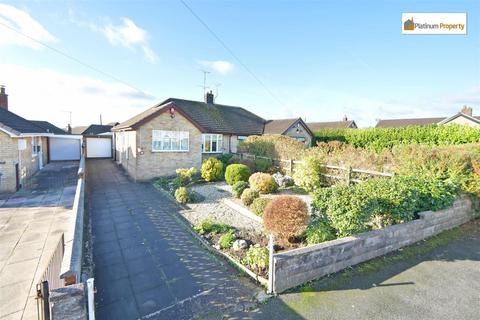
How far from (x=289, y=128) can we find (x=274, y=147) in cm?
1085

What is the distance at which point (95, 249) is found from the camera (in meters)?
5.86

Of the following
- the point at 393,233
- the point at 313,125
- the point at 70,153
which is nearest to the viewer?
the point at 393,233

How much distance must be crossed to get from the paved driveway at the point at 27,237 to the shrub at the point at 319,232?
507cm

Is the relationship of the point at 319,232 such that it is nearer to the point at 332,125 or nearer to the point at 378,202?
the point at 378,202

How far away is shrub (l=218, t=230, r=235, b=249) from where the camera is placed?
5.94 meters

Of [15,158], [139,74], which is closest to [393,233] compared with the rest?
[15,158]

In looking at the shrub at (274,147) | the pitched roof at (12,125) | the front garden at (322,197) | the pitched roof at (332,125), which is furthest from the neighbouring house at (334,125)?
the pitched roof at (12,125)

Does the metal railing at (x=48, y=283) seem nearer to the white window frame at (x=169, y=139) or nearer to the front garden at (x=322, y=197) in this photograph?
the front garden at (x=322, y=197)

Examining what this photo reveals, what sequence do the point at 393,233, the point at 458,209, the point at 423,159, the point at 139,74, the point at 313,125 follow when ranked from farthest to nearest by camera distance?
1. the point at 313,125
2. the point at 139,74
3. the point at 423,159
4. the point at 458,209
5. the point at 393,233

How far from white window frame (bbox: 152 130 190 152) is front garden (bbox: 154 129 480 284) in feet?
7.65

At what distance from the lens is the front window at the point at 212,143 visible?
18.0 m

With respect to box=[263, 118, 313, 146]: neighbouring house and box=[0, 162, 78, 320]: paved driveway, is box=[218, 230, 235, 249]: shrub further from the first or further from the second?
box=[263, 118, 313, 146]: neighbouring house

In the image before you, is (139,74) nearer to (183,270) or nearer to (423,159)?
(183,270)

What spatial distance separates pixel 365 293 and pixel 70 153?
1126 inches
